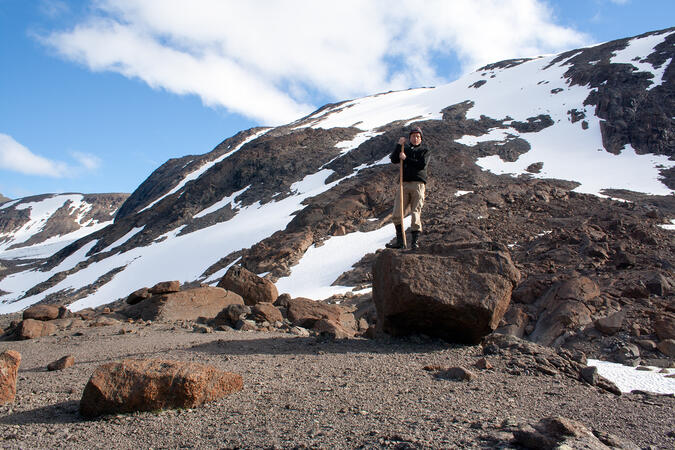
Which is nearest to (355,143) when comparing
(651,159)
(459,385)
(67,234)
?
(651,159)

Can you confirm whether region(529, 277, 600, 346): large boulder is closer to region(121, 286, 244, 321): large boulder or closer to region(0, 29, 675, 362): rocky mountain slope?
region(0, 29, 675, 362): rocky mountain slope

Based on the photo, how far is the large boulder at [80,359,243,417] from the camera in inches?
171

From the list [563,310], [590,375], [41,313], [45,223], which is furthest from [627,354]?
[45,223]

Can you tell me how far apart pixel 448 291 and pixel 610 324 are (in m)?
6.30

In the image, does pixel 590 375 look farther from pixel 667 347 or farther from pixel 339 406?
pixel 667 347

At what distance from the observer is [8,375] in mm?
4809

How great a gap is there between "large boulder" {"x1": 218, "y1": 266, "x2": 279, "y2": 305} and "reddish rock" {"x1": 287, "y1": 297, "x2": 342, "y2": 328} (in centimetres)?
254

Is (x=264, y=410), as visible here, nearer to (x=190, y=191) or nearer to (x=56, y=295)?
(x=56, y=295)

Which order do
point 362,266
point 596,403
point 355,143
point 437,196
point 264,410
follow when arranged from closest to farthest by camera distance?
point 264,410, point 596,403, point 362,266, point 437,196, point 355,143

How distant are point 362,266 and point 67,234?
129 m

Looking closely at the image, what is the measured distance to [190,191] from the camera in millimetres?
52750

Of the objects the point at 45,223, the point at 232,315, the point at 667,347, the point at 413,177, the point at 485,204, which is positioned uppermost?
the point at 45,223

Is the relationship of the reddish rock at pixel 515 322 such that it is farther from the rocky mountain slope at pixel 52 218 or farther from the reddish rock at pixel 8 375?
the rocky mountain slope at pixel 52 218

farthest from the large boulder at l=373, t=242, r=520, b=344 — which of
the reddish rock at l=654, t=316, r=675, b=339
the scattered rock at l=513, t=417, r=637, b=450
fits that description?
the reddish rock at l=654, t=316, r=675, b=339
